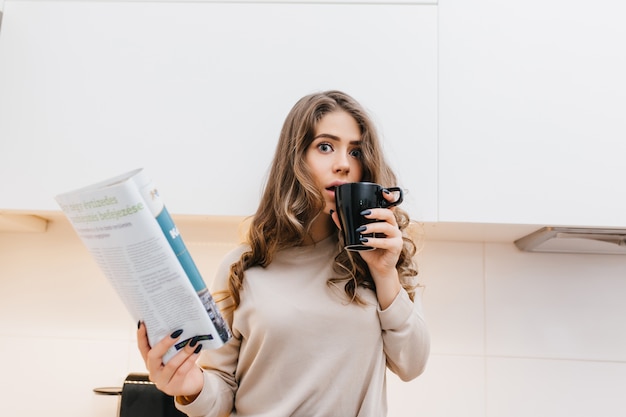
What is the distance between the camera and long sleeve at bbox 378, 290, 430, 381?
936 mm

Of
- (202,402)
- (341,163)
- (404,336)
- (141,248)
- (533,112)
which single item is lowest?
(202,402)

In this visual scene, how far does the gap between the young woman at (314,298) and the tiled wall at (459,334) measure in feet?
1.25

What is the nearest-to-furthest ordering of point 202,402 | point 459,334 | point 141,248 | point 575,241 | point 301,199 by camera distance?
point 141,248, point 202,402, point 301,199, point 575,241, point 459,334

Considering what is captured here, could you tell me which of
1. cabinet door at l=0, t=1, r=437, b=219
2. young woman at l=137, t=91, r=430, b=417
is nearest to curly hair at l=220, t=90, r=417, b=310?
young woman at l=137, t=91, r=430, b=417

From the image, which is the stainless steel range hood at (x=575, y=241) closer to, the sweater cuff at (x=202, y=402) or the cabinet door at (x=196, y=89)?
the cabinet door at (x=196, y=89)

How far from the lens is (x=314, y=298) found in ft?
3.17

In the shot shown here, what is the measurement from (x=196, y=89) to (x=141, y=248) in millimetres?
642

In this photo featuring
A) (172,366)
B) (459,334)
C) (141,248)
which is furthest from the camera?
(459,334)

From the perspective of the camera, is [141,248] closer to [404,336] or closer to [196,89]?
[404,336]

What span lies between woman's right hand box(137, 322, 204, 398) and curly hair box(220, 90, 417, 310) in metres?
0.18

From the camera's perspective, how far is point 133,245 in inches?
24.6

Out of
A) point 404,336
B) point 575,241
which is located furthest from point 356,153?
point 575,241

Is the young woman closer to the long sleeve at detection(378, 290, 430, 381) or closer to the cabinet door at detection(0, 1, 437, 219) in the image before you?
the long sleeve at detection(378, 290, 430, 381)

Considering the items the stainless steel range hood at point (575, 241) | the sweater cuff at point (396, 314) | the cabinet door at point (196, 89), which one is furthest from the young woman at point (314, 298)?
the stainless steel range hood at point (575, 241)
